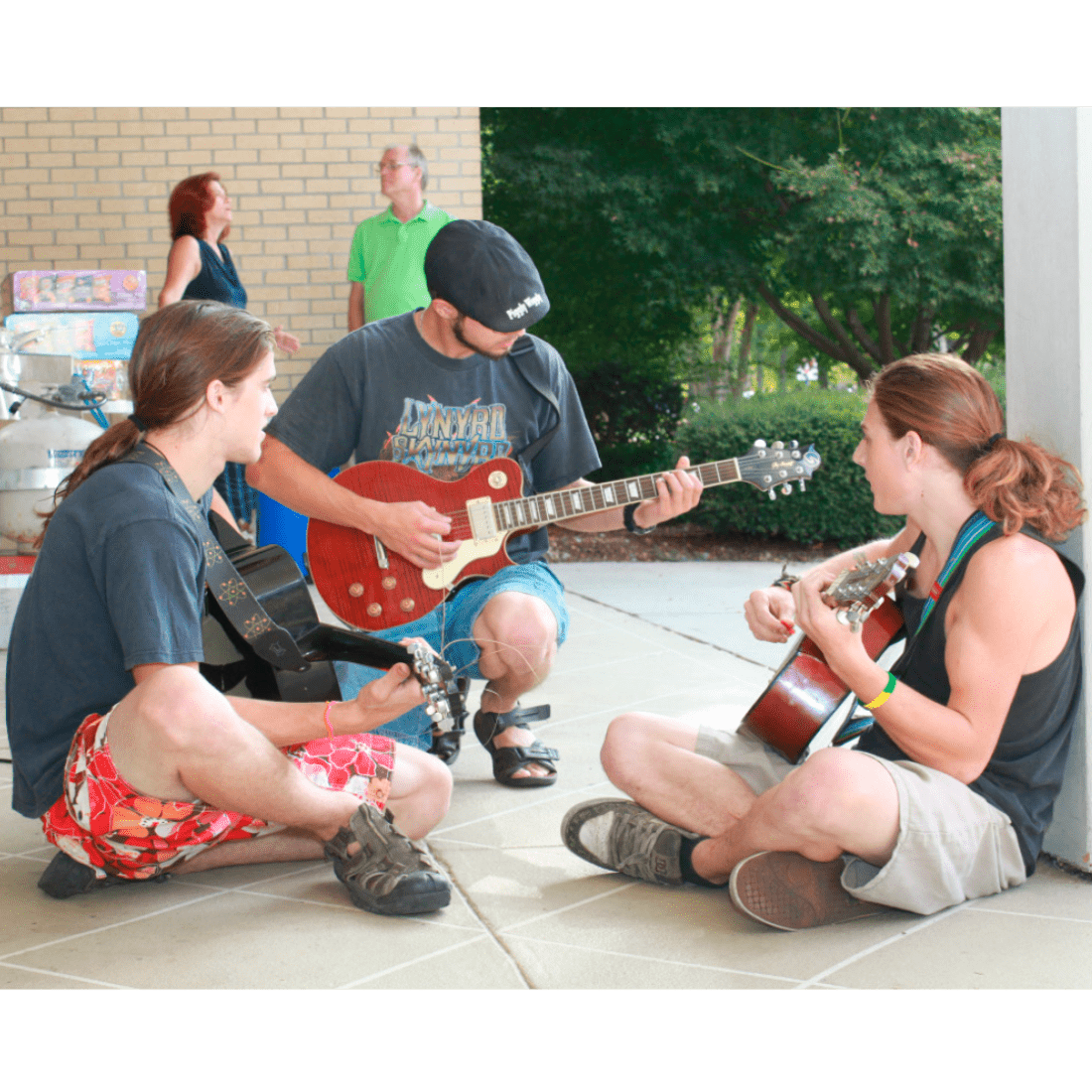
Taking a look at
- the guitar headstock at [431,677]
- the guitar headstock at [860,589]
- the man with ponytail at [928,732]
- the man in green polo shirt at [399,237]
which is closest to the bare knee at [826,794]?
the man with ponytail at [928,732]

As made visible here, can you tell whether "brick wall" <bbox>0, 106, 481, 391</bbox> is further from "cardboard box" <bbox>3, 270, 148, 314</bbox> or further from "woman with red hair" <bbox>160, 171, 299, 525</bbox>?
"woman with red hair" <bbox>160, 171, 299, 525</bbox>

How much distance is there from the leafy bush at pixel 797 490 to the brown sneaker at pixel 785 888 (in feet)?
23.7

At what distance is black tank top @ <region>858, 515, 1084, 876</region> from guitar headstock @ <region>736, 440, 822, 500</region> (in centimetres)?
A: 129

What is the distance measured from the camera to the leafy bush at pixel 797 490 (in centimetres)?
952

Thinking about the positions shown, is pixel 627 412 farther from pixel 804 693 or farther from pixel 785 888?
pixel 785 888

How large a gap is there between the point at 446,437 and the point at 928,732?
1.87 metres

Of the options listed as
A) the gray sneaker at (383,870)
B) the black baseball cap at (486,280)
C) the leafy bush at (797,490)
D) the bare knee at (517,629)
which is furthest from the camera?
the leafy bush at (797,490)

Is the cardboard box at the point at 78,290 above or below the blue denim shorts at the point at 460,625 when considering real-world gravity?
above

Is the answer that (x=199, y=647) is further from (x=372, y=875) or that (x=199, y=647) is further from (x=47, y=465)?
(x=47, y=465)

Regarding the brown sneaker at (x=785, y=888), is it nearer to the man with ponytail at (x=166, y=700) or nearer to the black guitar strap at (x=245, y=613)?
the man with ponytail at (x=166, y=700)

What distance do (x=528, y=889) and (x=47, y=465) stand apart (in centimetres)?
377

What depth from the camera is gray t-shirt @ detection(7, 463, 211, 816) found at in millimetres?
2314

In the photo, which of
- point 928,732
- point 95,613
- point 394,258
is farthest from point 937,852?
point 394,258

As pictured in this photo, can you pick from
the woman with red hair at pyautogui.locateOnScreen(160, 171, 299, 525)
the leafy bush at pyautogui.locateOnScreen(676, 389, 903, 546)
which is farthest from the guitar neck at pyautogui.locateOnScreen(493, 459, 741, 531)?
the leafy bush at pyautogui.locateOnScreen(676, 389, 903, 546)
